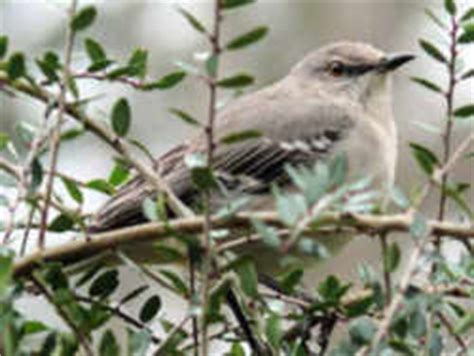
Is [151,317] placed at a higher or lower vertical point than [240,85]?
lower

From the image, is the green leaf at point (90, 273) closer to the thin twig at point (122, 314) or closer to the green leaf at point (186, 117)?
the thin twig at point (122, 314)

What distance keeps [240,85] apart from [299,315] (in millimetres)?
433

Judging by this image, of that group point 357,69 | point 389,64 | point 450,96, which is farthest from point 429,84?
point 357,69

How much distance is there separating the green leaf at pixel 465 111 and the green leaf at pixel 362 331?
1.25ft

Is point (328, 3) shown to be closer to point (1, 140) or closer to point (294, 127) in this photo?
point (294, 127)

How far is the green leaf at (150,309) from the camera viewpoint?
2.04 m

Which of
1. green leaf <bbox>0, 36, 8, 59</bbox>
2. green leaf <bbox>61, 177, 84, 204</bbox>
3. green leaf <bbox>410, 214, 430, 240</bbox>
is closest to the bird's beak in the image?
green leaf <bbox>61, 177, 84, 204</bbox>

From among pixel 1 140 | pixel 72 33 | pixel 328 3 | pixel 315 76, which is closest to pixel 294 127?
pixel 315 76

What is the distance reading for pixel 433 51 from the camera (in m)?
2.02

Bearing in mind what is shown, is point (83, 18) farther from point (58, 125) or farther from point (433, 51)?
point (433, 51)

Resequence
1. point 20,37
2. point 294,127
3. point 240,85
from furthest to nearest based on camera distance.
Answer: point 20,37 → point 294,127 → point 240,85

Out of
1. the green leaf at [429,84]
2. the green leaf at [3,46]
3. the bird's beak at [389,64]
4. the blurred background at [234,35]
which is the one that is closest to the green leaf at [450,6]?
the green leaf at [429,84]

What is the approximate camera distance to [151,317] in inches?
80.4

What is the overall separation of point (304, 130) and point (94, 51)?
1538mm
